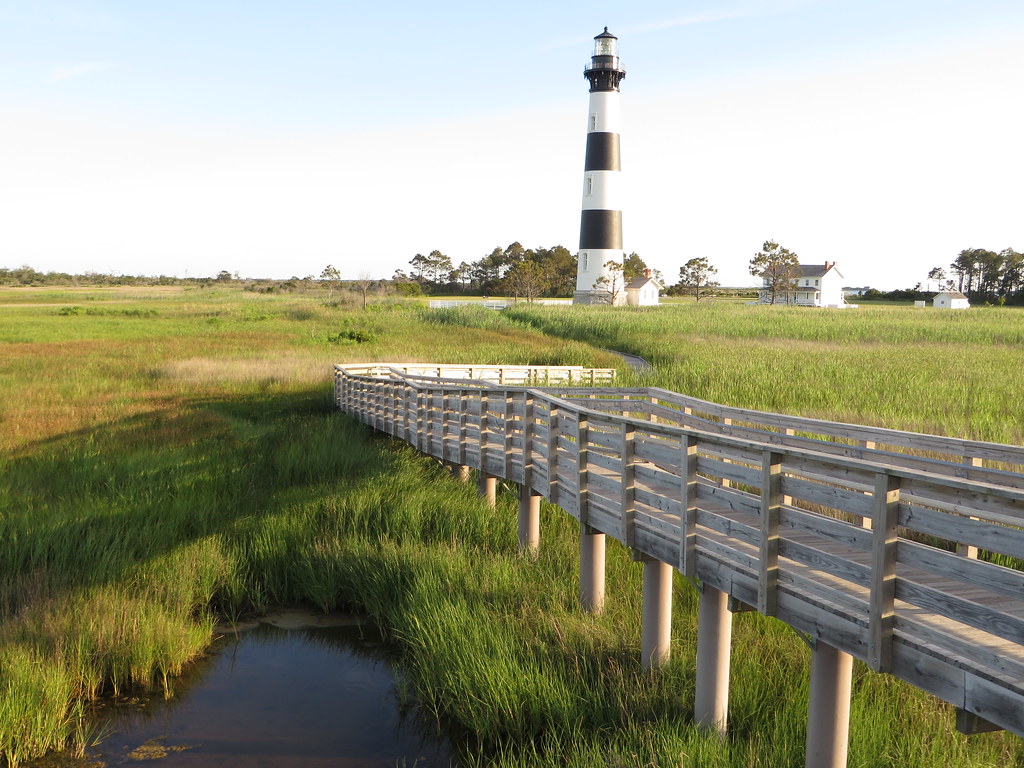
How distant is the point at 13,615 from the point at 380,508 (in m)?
4.57

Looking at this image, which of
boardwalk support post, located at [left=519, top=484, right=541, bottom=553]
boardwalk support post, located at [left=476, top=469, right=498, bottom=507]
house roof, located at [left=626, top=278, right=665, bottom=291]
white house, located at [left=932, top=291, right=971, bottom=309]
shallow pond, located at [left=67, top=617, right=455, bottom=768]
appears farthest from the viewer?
white house, located at [left=932, top=291, right=971, bottom=309]

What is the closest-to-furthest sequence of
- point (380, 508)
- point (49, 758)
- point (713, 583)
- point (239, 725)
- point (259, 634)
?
point (713, 583)
point (49, 758)
point (239, 725)
point (259, 634)
point (380, 508)

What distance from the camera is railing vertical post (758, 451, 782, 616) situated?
18.6ft

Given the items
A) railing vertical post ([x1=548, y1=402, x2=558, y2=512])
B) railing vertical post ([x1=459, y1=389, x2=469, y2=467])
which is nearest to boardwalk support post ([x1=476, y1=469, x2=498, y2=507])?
railing vertical post ([x1=459, y1=389, x2=469, y2=467])

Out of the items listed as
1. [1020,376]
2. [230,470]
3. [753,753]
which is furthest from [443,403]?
[1020,376]

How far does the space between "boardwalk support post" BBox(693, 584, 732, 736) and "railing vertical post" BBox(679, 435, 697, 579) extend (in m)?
0.24

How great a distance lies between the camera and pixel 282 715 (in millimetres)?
8250

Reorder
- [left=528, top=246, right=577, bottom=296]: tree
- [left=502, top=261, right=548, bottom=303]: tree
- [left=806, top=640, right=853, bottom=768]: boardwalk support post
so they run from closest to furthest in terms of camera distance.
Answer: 1. [left=806, top=640, right=853, bottom=768]: boardwalk support post
2. [left=502, top=261, right=548, bottom=303]: tree
3. [left=528, top=246, right=577, bottom=296]: tree

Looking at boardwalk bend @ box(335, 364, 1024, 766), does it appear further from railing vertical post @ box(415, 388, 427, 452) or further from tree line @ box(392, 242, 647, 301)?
tree line @ box(392, 242, 647, 301)

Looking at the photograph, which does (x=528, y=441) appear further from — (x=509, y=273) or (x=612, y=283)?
(x=509, y=273)

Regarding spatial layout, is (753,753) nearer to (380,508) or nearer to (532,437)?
(532,437)

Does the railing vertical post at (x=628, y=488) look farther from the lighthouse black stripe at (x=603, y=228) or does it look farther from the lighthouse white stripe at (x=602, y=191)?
the lighthouse black stripe at (x=603, y=228)

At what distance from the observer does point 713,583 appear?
6.50 metres

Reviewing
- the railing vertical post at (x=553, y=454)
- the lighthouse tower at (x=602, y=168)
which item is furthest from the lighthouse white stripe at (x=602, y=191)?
the railing vertical post at (x=553, y=454)
